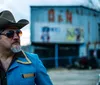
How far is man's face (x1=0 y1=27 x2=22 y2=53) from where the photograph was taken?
9.66ft

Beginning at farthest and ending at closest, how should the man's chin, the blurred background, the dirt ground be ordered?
the blurred background
the dirt ground
the man's chin

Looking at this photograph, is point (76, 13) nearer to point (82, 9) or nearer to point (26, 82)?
point (82, 9)

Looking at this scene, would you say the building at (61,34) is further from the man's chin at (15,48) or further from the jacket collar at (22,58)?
the man's chin at (15,48)

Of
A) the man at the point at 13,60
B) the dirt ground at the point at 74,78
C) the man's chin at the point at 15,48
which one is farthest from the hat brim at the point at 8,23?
the dirt ground at the point at 74,78

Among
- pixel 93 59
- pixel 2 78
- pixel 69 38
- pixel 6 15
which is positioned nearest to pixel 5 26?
pixel 6 15

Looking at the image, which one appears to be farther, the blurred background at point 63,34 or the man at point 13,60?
the blurred background at point 63,34

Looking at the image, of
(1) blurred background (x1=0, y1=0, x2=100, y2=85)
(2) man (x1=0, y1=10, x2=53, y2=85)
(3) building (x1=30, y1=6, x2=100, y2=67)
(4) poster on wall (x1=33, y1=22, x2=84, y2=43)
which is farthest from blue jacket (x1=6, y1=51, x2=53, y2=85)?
(4) poster on wall (x1=33, y1=22, x2=84, y2=43)

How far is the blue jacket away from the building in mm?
26276

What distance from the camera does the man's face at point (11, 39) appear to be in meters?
2.94

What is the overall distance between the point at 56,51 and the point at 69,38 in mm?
1475

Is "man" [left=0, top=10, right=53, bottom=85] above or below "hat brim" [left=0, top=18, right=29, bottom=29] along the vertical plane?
below

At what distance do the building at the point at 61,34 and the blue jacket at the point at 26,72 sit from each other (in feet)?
86.2

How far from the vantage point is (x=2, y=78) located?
292 cm

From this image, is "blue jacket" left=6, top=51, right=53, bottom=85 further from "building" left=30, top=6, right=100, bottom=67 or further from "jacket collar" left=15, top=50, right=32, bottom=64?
"building" left=30, top=6, right=100, bottom=67
